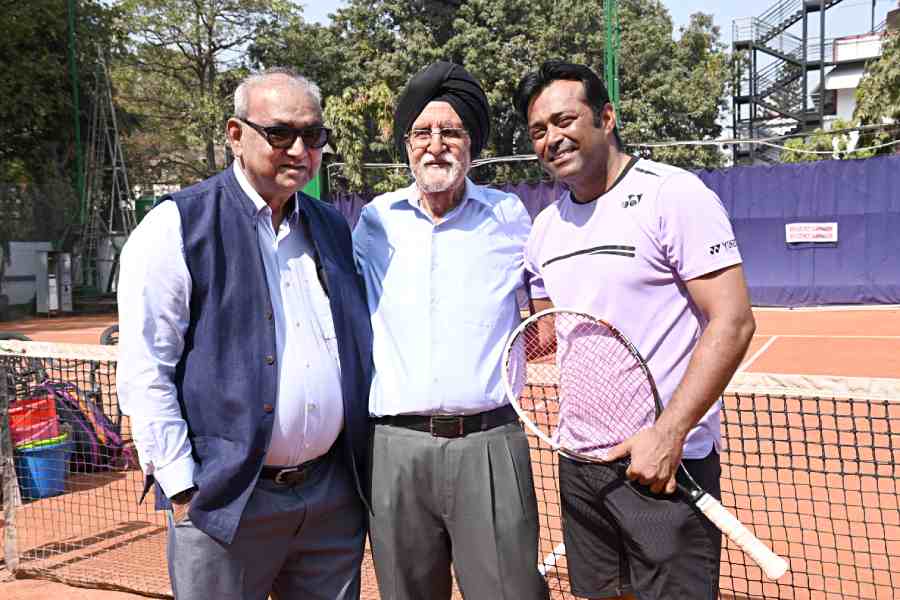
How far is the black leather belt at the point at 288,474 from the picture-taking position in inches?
93.0

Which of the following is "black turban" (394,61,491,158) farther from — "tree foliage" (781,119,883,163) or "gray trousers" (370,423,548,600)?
"tree foliage" (781,119,883,163)

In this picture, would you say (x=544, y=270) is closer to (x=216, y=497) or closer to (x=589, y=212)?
(x=589, y=212)

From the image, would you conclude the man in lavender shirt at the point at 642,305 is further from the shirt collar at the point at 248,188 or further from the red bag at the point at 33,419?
the red bag at the point at 33,419

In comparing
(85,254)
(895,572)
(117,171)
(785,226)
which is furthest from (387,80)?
(895,572)

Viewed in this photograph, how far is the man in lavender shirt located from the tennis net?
945 mm

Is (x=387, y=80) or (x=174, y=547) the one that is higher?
(x=387, y=80)

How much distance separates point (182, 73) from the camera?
3141 cm

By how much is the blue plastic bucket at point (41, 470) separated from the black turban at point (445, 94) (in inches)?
163

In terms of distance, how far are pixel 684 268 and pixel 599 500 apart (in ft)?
2.38

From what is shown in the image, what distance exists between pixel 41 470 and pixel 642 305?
488 cm

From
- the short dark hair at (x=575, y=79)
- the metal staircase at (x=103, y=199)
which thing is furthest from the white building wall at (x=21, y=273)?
the short dark hair at (x=575, y=79)

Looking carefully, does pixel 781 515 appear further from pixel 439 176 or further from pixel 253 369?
pixel 253 369

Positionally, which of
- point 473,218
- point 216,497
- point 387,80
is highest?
point 387,80

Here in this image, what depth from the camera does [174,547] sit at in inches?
90.7
